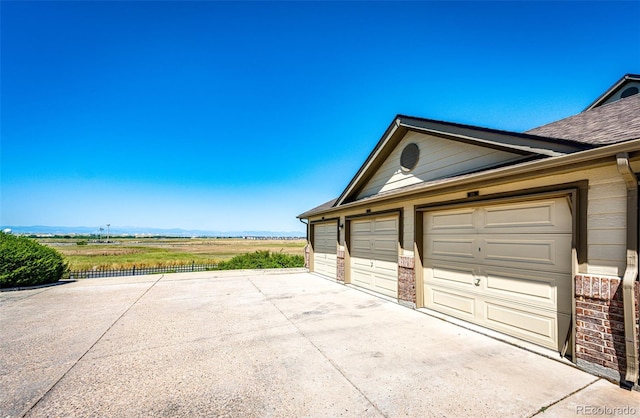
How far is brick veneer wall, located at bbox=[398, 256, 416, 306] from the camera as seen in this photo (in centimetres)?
700

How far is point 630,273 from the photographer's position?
11.0 feet

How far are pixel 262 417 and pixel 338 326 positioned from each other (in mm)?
3160

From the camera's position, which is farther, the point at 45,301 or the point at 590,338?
the point at 45,301

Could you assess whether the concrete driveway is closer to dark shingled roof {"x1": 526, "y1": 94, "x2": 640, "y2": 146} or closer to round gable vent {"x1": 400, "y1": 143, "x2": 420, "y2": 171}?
dark shingled roof {"x1": 526, "y1": 94, "x2": 640, "y2": 146}

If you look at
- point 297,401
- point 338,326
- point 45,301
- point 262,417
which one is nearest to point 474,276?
point 338,326

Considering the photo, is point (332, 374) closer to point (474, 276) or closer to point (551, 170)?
point (474, 276)

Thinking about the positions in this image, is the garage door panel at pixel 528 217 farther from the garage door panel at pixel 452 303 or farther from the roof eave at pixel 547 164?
the garage door panel at pixel 452 303

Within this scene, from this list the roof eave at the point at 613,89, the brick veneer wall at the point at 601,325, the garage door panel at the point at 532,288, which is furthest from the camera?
the roof eave at the point at 613,89

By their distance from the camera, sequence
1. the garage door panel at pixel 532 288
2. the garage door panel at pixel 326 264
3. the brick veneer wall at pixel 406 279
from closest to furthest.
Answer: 1. the garage door panel at pixel 532 288
2. the brick veneer wall at pixel 406 279
3. the garage door panel at pixel 326 264

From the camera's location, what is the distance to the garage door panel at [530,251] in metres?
4.29

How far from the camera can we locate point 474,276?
563 cm

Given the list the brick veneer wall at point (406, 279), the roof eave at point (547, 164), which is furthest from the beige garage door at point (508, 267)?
the roof eave at point (547, 164)

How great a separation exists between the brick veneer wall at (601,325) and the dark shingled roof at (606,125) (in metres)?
1.88

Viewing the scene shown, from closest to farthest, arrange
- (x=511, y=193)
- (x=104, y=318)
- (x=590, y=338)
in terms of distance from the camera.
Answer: (x=590, y=338)
(x=511, y=193)
(x=104, y=318)
